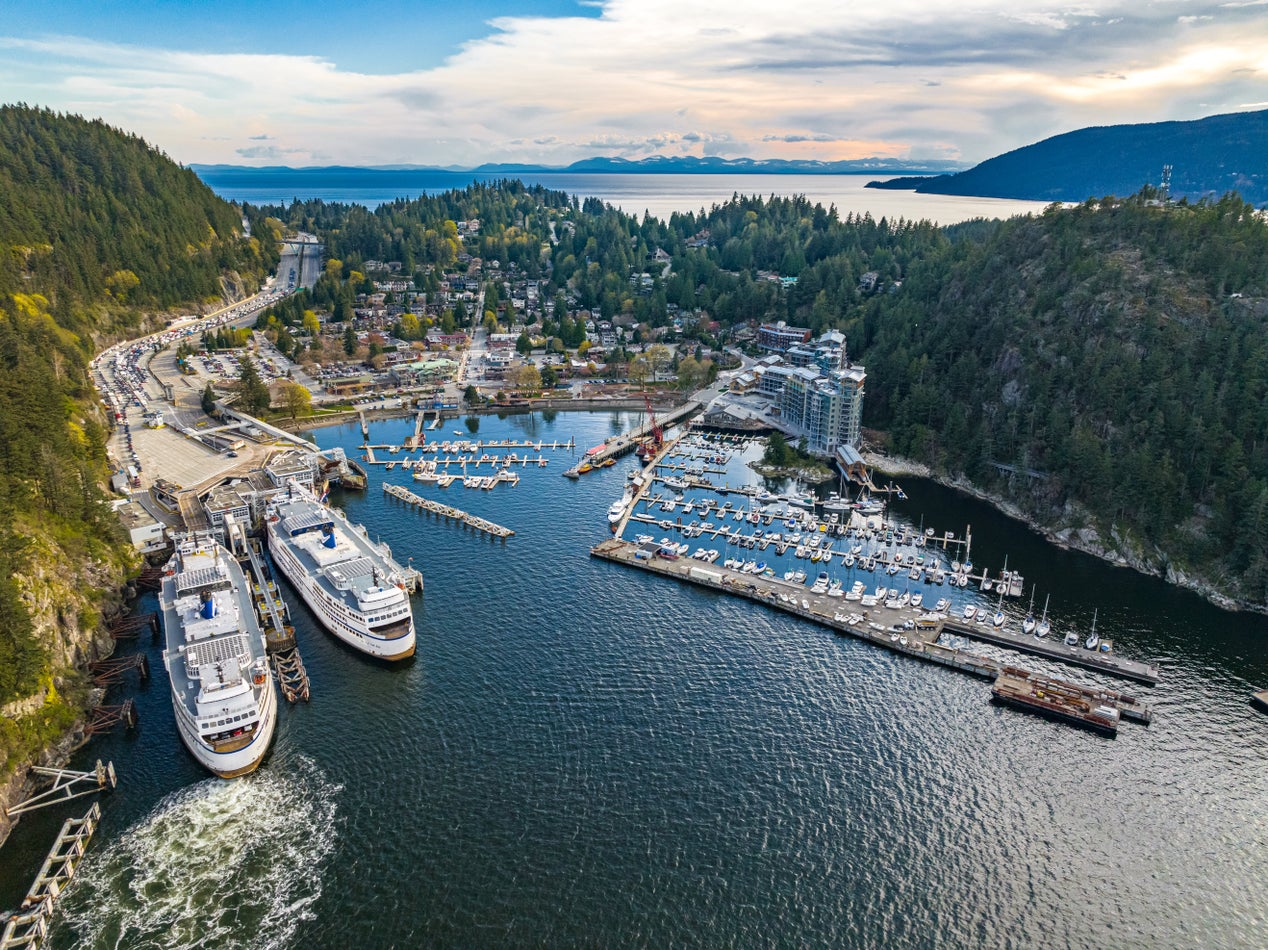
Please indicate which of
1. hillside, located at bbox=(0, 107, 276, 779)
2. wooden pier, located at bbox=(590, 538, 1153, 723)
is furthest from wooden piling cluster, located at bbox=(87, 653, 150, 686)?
wooden pier, located at bbox=(590, 538, 1153, 723)

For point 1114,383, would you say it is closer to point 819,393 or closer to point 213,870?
point 819,393

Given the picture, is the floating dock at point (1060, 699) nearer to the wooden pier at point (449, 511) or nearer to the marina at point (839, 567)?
the marina at point (839, 567)

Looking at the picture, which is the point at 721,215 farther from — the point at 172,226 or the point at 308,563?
the point at 308,563

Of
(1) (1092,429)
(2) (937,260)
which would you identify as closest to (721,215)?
(2) (937,260)

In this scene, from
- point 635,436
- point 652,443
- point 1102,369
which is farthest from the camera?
point 635,436

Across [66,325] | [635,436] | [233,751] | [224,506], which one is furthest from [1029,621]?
[66,325]

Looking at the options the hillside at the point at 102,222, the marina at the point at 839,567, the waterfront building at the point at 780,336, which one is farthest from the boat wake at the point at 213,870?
the waterfront building at the point at 780,336

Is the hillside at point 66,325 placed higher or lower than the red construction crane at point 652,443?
higher
